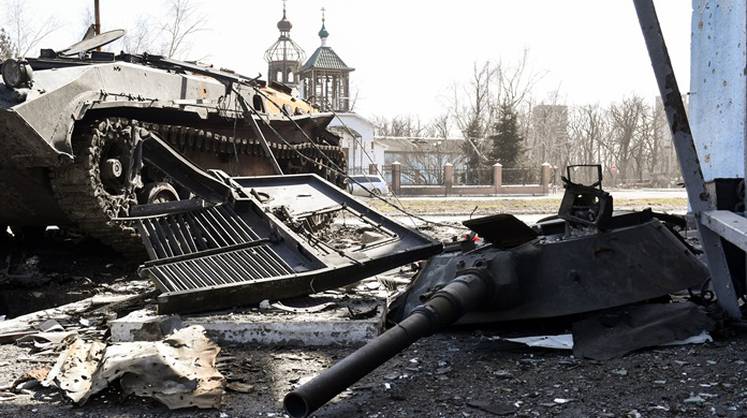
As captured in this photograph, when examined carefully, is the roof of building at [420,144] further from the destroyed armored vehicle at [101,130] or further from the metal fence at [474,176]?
the destroyed armored vehicle at [101,130]

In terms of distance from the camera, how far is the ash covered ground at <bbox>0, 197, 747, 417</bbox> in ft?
11.5

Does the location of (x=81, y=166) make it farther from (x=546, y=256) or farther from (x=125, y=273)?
(x=546, y=256)

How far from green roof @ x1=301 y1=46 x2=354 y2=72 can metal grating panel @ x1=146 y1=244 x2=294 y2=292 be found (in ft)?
158

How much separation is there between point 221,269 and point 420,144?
185 ft

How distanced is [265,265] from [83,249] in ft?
15.1

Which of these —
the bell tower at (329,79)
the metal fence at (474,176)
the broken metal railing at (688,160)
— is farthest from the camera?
the bell tower at (329,79)

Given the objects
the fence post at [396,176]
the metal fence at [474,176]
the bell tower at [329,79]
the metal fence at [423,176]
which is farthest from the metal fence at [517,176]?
the bell tower at [329,79]

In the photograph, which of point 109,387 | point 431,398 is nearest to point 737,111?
point 431,398

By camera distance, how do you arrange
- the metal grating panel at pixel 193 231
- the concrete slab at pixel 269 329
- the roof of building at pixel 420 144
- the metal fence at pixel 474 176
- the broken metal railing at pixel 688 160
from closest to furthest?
the broken metal railing at pixel 688 160, the concrete slab at pixel 269 329, the metal grating panel at pixel 193 231, the metal fence at pixel 474 176, the roof of building at pixel 420 144

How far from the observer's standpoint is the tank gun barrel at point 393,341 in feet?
9.89

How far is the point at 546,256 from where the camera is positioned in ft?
15.4

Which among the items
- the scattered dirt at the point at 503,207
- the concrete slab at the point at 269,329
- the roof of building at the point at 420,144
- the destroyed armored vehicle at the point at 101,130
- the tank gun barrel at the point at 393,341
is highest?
the roof of building at the point at 420,144

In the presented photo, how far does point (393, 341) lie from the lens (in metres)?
3.44

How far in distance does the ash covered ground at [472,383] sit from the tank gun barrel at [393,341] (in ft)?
1.05
